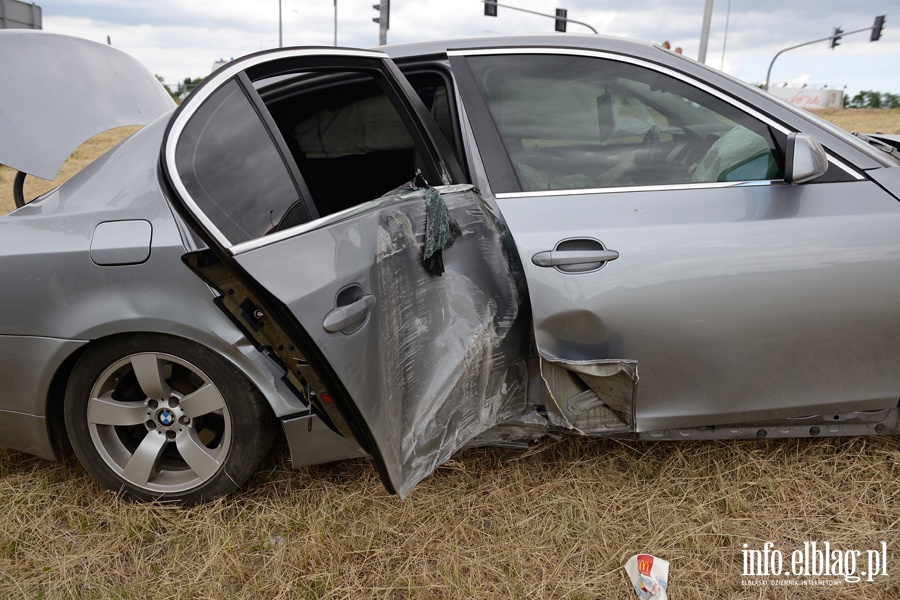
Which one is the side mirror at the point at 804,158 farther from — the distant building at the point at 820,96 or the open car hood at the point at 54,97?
the distant building at the point at 820,96

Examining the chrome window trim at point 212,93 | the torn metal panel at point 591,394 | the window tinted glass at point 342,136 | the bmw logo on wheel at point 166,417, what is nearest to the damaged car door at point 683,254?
the torn metal panel at point 591,394

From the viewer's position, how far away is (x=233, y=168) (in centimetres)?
198

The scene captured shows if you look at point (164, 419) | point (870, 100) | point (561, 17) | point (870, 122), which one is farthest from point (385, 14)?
point (870, 100)

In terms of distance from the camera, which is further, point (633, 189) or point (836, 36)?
point (836, 36)

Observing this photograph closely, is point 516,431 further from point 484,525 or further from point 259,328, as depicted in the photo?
point 259,328

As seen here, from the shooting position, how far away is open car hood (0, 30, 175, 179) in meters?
2.51

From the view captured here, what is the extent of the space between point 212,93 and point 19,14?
8.53 meters

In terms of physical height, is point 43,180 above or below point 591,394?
below

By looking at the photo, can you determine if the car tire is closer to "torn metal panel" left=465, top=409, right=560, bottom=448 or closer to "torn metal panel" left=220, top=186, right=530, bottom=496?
"torn metal panel" left=220, top=186, right=530, bottom=496

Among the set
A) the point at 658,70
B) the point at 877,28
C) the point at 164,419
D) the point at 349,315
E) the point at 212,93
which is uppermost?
the point at 877,28

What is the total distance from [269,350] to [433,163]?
86 centimetres

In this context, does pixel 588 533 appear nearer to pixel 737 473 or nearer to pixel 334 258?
pixel 737 473

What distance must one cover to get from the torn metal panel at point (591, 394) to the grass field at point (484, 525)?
0.31 meters

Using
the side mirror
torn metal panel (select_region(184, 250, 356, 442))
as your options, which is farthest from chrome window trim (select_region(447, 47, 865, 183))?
torn metal panel (select_region(184, 250, 356, 442))
